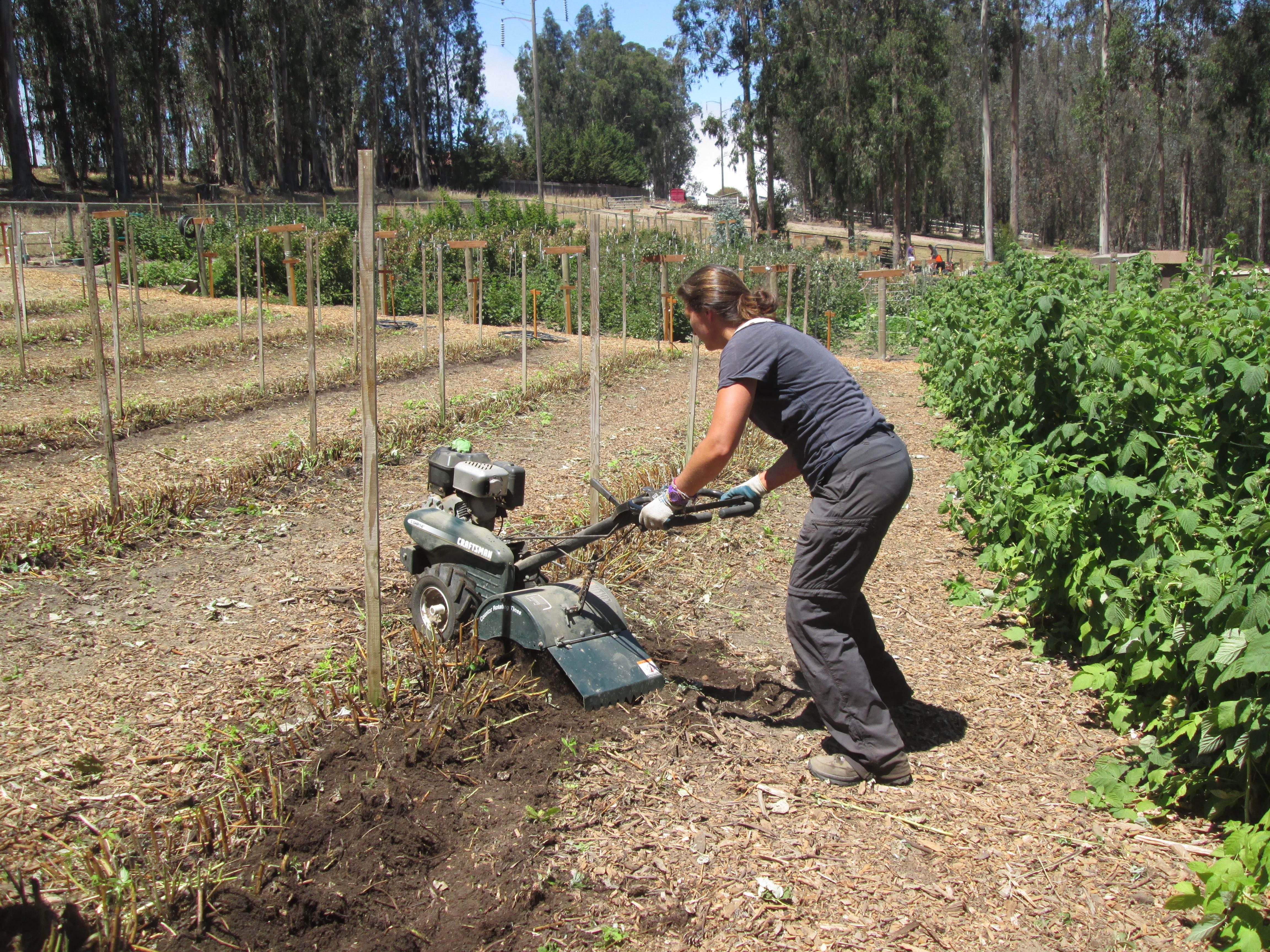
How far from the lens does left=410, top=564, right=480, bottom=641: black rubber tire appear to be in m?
3.95

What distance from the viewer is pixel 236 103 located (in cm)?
4512

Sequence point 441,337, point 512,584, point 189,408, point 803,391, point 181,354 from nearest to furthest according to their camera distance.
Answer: point 803,391
point 512,584
point 441,337
point 189,408
point 181,354

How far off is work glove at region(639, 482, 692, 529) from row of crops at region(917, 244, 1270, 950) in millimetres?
1637

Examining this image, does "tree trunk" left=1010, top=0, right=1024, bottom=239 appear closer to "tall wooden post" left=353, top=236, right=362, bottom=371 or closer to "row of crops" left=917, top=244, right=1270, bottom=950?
"tall wooden post" left=353, top=236, right=362, bottom=371

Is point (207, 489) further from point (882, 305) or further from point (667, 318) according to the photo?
point (882, 305)

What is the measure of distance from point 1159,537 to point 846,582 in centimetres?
130

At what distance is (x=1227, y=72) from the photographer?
143 feet

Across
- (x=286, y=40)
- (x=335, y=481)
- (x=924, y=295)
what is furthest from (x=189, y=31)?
(x=335, y=481)

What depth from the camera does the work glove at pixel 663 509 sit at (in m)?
3.23

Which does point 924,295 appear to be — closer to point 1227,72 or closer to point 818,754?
point 818,754

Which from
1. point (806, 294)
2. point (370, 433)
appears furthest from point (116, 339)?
point (806, 294)

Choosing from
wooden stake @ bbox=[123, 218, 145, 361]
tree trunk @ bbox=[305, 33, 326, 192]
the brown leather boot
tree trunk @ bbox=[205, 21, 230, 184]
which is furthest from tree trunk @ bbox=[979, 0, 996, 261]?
the brown leather boot

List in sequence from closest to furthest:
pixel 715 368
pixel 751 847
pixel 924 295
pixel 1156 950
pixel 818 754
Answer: pixel 1156 950 < pixel 751 847 < pixel 818 754 < pixel 715 368 < pixel 924 295

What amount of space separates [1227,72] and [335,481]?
50.0 metres
